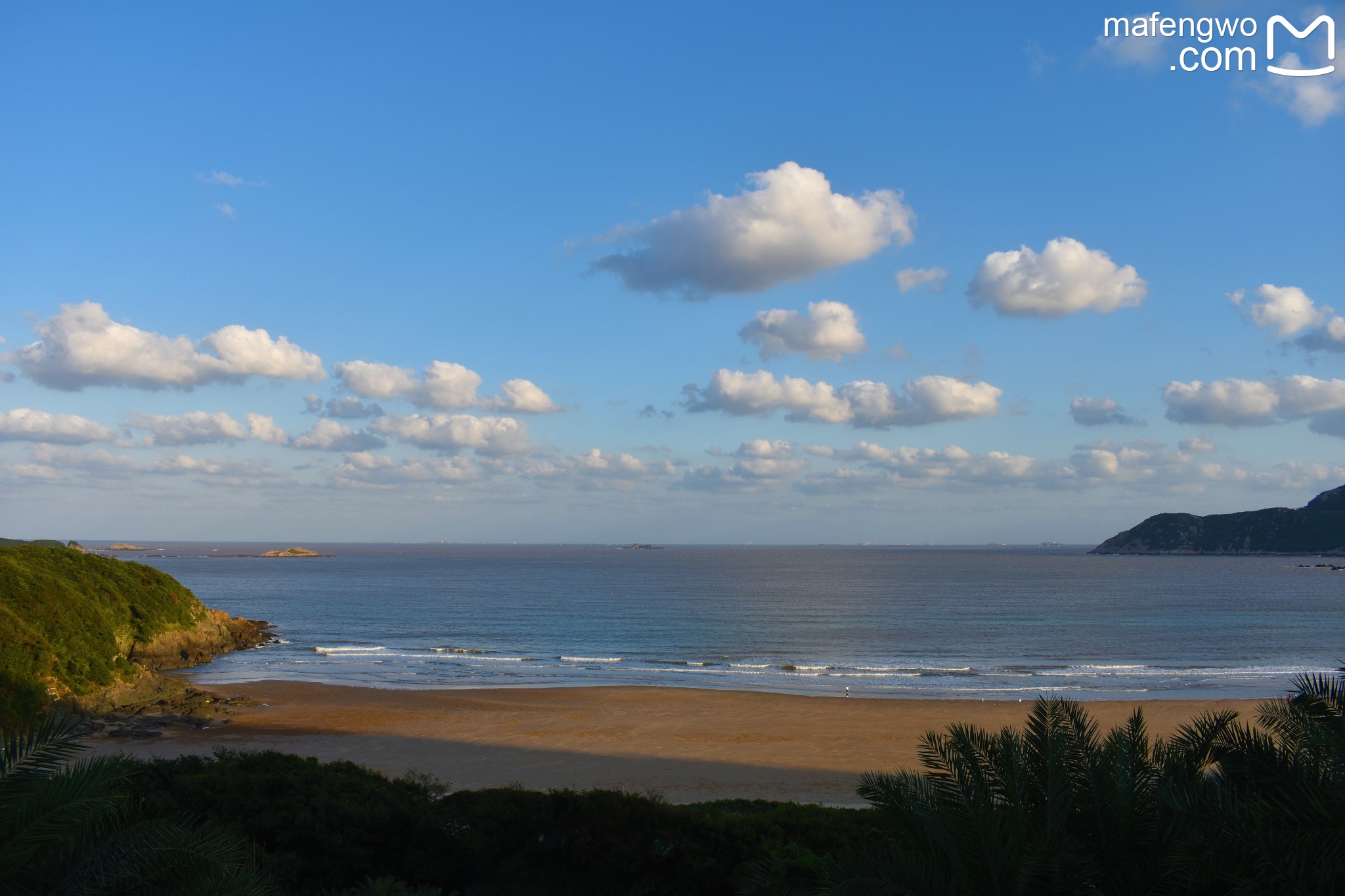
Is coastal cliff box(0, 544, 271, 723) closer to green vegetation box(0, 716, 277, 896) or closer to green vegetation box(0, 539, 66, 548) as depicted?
green vegetation box(0, 539, 66, 548)

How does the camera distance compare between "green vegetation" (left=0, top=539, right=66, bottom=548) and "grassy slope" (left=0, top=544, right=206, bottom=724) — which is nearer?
"grassy slope" (left=0, top=544, right=206, bottom=724)

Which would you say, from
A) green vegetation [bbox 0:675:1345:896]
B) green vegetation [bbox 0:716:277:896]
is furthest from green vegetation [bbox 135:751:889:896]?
green vegetation [bbox 0:716:277:896]

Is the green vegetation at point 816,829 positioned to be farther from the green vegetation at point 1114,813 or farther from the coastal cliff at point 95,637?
the coastal cliff at point 95,637

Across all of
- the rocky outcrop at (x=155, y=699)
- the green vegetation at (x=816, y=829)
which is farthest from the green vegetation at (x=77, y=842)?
the rocky outcrop at (x=155, y=699)

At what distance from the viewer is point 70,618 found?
33.6 metres

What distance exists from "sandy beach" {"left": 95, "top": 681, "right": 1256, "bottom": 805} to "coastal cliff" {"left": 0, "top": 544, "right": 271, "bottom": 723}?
2.92 metres

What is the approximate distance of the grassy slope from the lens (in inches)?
1061

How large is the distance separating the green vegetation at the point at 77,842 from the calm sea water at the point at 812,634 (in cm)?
3205

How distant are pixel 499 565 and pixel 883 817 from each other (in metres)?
172

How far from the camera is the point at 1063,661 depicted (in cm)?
4428

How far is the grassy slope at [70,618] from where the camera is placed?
2695 centimetres

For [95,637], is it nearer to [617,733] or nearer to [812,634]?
[617,733]

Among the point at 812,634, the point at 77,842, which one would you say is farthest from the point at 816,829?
the point at 812,634

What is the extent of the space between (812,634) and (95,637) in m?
39.7
